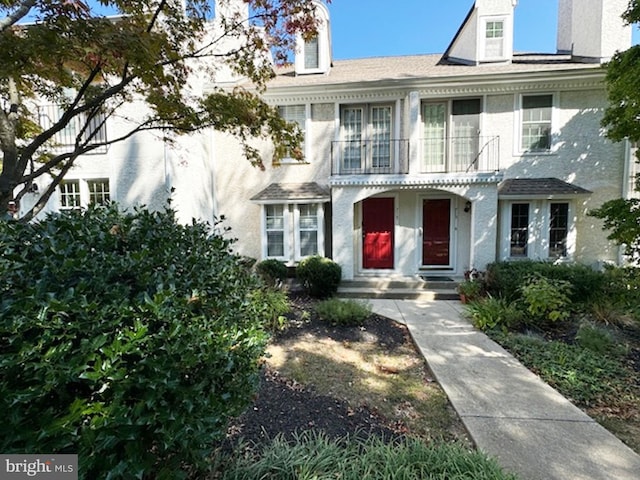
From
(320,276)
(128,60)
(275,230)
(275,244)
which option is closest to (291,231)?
(275,230)

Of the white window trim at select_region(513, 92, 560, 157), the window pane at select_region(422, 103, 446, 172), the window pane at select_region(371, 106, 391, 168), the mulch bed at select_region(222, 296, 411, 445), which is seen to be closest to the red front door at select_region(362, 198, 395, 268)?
the window pane at select_region(371, 106, 391, 168)

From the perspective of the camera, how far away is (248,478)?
6.58 ft

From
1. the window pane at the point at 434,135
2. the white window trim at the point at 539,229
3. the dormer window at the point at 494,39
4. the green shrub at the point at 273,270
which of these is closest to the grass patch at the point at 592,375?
the white window trim at the point at 539,229

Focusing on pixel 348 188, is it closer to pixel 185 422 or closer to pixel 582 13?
pixel 185 422

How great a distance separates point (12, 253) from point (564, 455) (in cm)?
428

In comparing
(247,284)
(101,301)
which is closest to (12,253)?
(101,301)

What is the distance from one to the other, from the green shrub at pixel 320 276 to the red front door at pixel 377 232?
1.94m

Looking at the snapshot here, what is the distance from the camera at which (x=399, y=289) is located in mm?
8406

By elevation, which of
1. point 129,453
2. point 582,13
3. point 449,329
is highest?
point 582,13

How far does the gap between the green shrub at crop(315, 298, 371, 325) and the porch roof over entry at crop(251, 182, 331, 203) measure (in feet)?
12.5

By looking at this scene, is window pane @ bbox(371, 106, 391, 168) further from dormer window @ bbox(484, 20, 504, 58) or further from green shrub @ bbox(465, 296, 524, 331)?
green shrub @ bbox(465, 296, 524, 331)

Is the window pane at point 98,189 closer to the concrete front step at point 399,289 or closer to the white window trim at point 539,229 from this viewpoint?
the concrete front step at point 399,289

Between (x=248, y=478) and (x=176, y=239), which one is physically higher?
(x=176, y=239)

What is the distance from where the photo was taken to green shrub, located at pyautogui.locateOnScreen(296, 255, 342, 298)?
7.95m
